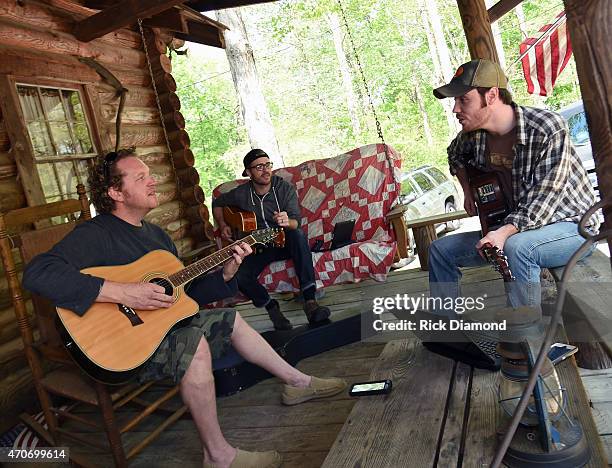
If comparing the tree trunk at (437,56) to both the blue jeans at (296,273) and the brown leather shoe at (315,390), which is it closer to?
the blue jeans at (296,273)

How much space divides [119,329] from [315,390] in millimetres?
943

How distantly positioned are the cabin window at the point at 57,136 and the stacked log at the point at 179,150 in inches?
41.5

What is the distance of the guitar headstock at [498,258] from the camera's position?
2.24 meters

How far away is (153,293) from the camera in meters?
2.16

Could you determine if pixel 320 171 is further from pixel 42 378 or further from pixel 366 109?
pixel 366 109

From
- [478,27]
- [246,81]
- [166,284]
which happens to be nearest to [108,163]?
[166,284]

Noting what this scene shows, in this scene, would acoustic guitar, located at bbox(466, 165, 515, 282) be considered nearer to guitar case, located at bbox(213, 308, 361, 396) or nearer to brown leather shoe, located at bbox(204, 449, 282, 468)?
guitar case, located at bbox(213, 308, 361, 396)

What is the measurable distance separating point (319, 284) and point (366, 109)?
14.3 metres

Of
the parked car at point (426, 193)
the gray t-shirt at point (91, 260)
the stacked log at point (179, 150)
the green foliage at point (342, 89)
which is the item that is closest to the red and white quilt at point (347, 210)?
the stacked log at point (179, 150)

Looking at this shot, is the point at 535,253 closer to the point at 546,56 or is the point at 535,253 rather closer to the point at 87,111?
the point at 87,111

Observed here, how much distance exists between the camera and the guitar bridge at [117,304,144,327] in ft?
6.95

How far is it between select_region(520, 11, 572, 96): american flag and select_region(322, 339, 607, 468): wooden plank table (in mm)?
6652

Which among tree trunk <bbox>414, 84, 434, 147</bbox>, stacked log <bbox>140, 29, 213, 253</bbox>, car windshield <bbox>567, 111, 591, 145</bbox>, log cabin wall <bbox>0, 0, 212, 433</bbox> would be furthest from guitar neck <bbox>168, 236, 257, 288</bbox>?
tree trunk <bbox>414, 84, 434, 147</bbox>

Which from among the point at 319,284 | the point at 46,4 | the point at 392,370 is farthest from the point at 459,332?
the point at 46,4
